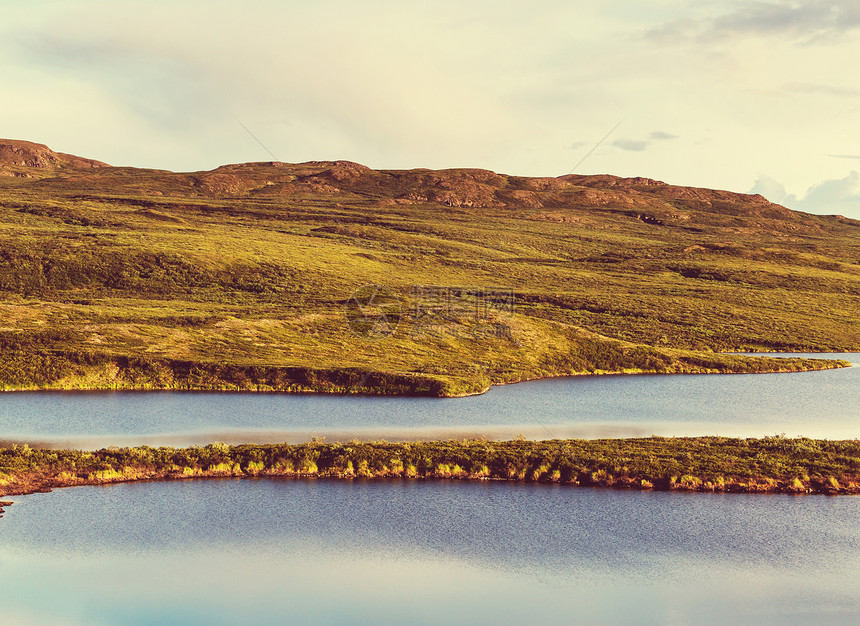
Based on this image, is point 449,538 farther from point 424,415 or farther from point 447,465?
point 424,415

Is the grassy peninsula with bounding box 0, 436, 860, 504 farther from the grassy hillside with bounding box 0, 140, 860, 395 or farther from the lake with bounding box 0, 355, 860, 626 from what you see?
the grassy hillside with bounding box 0, 140, 860, 395

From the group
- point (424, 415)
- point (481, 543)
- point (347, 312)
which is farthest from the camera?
point (347, 312)

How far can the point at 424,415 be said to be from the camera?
210 feet

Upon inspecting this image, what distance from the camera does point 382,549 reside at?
35531 mm

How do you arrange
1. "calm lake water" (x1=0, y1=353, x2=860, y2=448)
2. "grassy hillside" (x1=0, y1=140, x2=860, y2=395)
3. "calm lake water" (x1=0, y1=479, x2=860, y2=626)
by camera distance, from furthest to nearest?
"grassy hillside" (x1=0, y1=140, x2=860, y2=395), "calm lake water" (x1=0, y1=353, x2=860, y2=448), "calm lake water" (x1=0, y1=479, x2=860, y2=626)

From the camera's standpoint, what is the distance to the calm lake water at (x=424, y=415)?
5556cm

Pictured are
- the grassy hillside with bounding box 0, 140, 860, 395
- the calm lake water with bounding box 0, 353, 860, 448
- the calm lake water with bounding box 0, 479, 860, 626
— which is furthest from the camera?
the grassy hillside with bounding box 0, 140, 860, 395

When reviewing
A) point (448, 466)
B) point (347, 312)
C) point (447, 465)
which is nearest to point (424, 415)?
point (447, 465)

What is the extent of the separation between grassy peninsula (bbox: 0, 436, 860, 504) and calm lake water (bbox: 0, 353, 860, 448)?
4.97 metres

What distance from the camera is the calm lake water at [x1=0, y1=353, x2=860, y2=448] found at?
182ft

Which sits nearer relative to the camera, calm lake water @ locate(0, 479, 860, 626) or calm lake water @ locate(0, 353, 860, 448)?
calm lake water @ locate(0, 479, 860, 626)

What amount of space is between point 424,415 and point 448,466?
16486mm

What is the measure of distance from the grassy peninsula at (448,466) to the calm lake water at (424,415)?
497 centimetres

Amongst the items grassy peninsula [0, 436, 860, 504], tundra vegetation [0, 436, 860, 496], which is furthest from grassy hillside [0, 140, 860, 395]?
grassy peninsula [0, 436, 860, 504]
